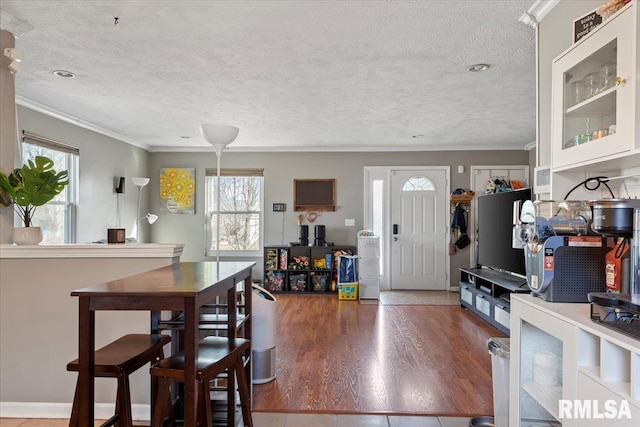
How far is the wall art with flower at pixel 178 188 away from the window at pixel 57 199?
6.40 feet

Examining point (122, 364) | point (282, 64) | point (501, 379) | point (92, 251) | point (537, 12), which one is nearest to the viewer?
point (122, 364)

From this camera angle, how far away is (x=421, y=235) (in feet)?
21.8

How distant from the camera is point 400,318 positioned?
482 cm

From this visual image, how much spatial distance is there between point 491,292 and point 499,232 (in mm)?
678

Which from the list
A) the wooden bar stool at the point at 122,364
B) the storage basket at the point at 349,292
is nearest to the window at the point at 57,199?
the wooden bar stool at the point at 122,364

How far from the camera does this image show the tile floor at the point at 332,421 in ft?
7.61

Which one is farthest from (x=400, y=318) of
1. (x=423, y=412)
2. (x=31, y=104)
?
(x=31, y=104)

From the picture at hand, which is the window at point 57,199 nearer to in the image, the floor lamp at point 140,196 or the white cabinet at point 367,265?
the floor lamp at point 140,196

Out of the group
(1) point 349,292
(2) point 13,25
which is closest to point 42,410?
(2) point 13,25

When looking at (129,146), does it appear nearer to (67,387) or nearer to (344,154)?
(344,154)

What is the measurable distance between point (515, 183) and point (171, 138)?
5.40m

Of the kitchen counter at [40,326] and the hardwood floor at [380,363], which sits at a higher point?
the kitchen counter at [40,326]

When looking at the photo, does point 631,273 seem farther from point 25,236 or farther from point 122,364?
point 25,236

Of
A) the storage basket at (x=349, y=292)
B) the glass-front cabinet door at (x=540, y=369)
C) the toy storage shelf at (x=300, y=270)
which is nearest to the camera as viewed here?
the glass-front cabinet door at (x=540, y=369)
